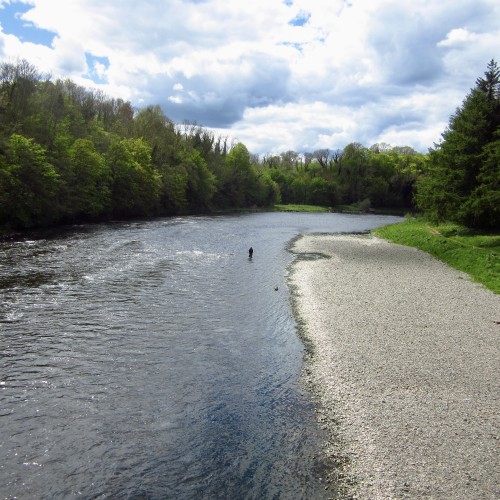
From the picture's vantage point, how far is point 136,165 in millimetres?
70938

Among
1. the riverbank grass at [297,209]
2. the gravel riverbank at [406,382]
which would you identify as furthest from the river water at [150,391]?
the riverbank grass at [297,209]

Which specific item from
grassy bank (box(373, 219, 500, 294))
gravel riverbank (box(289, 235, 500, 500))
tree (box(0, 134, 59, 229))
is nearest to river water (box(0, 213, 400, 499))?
gravel riverbank (box(289, 235, 500, 500))

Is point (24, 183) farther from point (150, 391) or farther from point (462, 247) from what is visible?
point (462, 247)

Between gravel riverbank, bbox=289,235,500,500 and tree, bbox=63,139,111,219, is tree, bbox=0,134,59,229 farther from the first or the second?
gravel riverbank, bbox=289,235,500,500

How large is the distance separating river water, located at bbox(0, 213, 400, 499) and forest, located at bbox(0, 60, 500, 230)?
21.8 metres

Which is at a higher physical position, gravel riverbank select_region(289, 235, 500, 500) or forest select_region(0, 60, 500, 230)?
forest select_region(0, 60, 500, 230)

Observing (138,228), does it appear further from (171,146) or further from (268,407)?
(268,407)

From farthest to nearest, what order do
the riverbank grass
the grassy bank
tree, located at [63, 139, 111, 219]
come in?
the riverbank grass
tree, located at [63, 139, 111, 219]
the grassy bank

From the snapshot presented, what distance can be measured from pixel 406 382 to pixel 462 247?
2919 cm

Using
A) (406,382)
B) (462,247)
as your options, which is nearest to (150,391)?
(406,382)

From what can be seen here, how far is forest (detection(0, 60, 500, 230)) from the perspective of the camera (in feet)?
141

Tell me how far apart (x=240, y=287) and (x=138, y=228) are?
113ft

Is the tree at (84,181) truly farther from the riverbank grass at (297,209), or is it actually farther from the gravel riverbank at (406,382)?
the riverbank grass at (297,209)

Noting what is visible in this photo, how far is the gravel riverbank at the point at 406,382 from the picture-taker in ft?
30.6
